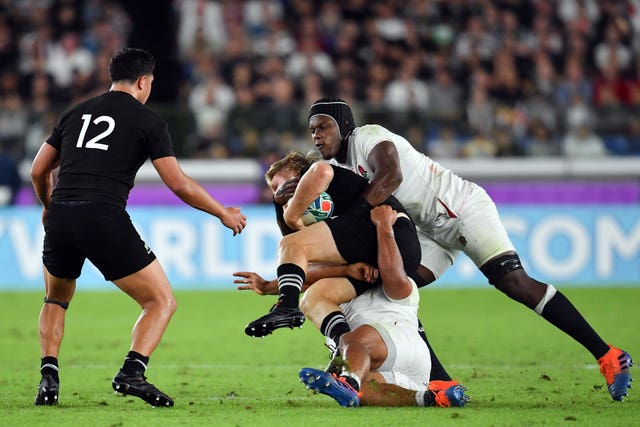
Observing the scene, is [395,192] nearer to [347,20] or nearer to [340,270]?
[340,270]

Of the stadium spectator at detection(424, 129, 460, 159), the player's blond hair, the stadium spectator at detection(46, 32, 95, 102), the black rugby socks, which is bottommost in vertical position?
the black rugby socks

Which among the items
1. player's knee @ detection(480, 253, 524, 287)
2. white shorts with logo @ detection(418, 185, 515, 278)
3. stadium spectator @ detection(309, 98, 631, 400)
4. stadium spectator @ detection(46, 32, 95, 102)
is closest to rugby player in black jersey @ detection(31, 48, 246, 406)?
stadium spectator @ detection(309, 98, 631, 400)

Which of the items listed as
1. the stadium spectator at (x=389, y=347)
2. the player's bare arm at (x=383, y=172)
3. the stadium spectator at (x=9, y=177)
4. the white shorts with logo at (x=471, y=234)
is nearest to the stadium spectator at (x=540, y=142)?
the stadium spectator at (x=9, y=177)

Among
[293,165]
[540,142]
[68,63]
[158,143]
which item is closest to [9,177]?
[68,63]

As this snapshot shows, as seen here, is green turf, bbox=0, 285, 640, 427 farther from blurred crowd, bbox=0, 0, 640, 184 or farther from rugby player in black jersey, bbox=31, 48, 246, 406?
blurred crowd, bbox=0, 0, 640, 184

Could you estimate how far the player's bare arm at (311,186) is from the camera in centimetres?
715

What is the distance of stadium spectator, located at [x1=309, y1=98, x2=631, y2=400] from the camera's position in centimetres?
755

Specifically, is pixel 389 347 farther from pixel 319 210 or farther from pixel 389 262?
pixel 319 210

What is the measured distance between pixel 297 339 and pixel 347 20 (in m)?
9.95

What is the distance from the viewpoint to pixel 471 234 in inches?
311

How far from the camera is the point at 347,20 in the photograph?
20.7 meters

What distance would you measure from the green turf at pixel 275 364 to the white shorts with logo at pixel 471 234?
0.95 meters

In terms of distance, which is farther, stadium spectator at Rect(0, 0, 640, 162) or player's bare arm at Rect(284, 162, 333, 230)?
stadium spectator at Rect(0, 0, 640, 162)

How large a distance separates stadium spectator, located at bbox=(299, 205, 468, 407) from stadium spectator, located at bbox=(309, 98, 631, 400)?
43 cm
